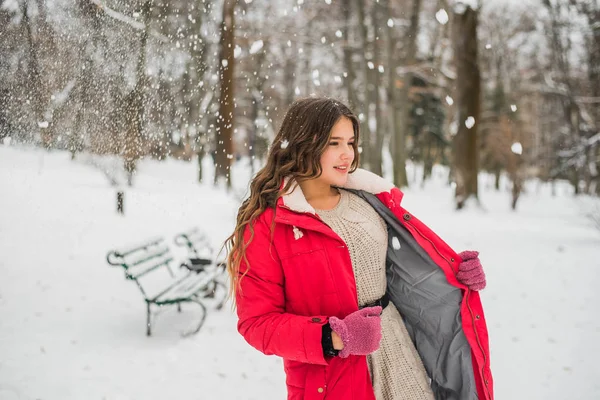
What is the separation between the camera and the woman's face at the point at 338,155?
1.69 meters

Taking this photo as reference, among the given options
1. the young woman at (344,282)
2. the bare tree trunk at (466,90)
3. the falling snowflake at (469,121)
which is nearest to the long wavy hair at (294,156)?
the young woman at (344,282)

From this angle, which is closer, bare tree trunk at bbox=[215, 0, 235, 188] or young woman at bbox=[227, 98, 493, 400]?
young woman at bbox=[227, 98, 493, 400]

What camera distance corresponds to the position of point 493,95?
30.8m

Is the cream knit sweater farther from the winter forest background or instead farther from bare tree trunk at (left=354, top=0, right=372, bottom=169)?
bare tree trunk at (left=354, top=0, right=372, bottom=169)

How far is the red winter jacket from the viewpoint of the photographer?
4.96 feet

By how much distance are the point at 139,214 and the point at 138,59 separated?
601 cm

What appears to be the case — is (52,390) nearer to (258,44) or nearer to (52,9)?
(52,9)

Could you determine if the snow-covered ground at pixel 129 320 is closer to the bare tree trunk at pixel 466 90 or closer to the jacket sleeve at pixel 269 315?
the jacket sleeve at pixel 269 315

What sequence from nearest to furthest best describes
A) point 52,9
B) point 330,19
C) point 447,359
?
point 447,359, point 52,9, point 330,19

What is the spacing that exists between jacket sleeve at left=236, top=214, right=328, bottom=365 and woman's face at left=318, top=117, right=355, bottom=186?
0.33m

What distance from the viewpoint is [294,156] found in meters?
1.71

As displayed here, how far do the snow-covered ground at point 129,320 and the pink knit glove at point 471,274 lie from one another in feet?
7.72

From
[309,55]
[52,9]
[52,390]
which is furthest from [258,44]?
[309,55]

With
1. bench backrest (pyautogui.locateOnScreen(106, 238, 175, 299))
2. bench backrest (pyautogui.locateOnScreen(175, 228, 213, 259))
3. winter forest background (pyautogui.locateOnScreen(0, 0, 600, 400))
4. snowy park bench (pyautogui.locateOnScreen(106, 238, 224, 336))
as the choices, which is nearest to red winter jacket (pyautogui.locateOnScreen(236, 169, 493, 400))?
winter forest background (pyautogui.locateOnScreen(0, 0, 600, 400))
